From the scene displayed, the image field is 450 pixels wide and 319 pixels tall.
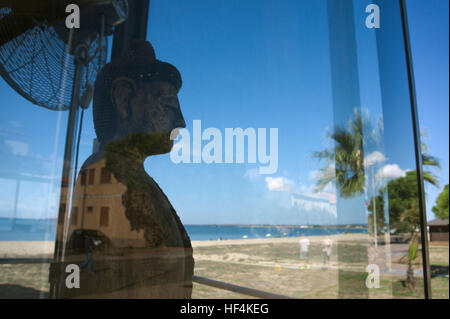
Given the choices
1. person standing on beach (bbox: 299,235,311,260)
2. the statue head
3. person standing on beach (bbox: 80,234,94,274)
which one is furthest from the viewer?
person standing on beach (bbox: 299,235,311,260)

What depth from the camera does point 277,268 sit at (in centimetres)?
231

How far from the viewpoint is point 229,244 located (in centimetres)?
218

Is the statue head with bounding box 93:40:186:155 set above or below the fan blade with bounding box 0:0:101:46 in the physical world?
below

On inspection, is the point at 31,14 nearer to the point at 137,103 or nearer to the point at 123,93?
the point at 123,93

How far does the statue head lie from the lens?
2135 millimetres

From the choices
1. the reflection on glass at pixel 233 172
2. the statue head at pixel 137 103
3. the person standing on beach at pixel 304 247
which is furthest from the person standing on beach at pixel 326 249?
the statue head at pixel 137 103

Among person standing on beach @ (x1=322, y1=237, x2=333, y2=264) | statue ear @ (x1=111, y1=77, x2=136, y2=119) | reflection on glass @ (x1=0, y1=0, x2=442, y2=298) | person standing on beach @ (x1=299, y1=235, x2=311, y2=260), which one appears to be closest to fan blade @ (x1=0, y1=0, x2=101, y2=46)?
reflection on glass @ (x1=0, y1=0, x2=442, y2=298)

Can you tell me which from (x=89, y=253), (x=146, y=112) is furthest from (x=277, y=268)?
(x=146, y=112)

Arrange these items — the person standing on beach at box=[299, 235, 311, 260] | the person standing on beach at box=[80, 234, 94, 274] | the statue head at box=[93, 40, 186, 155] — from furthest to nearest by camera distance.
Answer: the person standing on beach at box=[299, 235, 311, 260] < the statue head at box=[93, 40, 186, 155] < the person standing on beach at box=[80, 234, 94, 274]

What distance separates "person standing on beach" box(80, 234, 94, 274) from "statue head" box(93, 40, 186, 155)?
630 millimetres

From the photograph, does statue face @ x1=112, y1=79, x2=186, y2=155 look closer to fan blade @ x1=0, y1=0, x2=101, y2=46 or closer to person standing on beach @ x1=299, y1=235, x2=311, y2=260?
fan blade @ x1=0, y1=0, x2=101, y2=46
